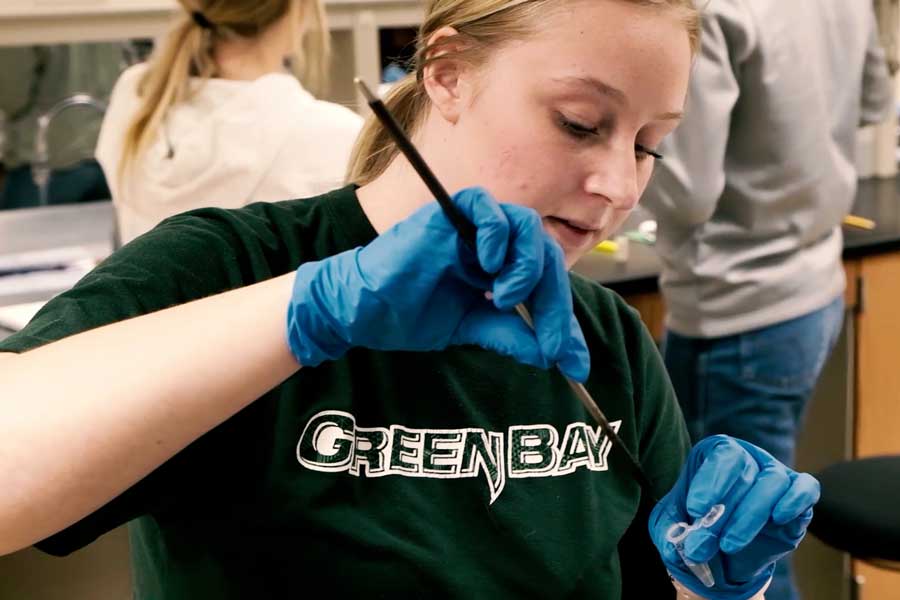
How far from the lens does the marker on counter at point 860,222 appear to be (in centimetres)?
277

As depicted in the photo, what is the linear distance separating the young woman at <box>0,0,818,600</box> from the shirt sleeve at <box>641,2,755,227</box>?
2.51 ft

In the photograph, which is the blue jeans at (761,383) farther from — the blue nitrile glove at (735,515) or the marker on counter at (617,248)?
the blue nitrile glove at (735,515)

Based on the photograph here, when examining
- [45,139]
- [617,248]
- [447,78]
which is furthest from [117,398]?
[45,139]

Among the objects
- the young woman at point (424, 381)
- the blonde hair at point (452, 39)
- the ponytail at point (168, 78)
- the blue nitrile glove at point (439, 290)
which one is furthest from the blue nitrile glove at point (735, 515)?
the ponytail at point (168, 78)

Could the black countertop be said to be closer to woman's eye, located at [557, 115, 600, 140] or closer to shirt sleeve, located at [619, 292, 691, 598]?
shirt sleeve, located at [619, 292, 691, 598]

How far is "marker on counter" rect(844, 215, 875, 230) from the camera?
2.77 m

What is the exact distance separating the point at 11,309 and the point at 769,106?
1398 millimetres

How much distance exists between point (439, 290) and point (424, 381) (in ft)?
0.62

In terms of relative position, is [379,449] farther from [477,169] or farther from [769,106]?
[769,106]

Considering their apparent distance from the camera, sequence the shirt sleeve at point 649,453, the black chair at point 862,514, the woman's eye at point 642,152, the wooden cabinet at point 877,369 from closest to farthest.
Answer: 1. the woman's eye at point 642,152
2. the shirt sleeve at point 649,453
3. the black chair at point 862,514
4. the wooden cabinet at point 877,369

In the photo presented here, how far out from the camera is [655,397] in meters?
1.25

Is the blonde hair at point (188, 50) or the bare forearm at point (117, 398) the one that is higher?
the blonde hair at point (188, 50)

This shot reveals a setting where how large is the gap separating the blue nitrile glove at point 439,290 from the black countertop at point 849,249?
4.22ft

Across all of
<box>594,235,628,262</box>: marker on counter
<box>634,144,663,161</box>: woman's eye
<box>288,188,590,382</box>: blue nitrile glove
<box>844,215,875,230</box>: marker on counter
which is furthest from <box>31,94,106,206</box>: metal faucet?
<box>288,188,590,382</box>: blue nitrile glove
